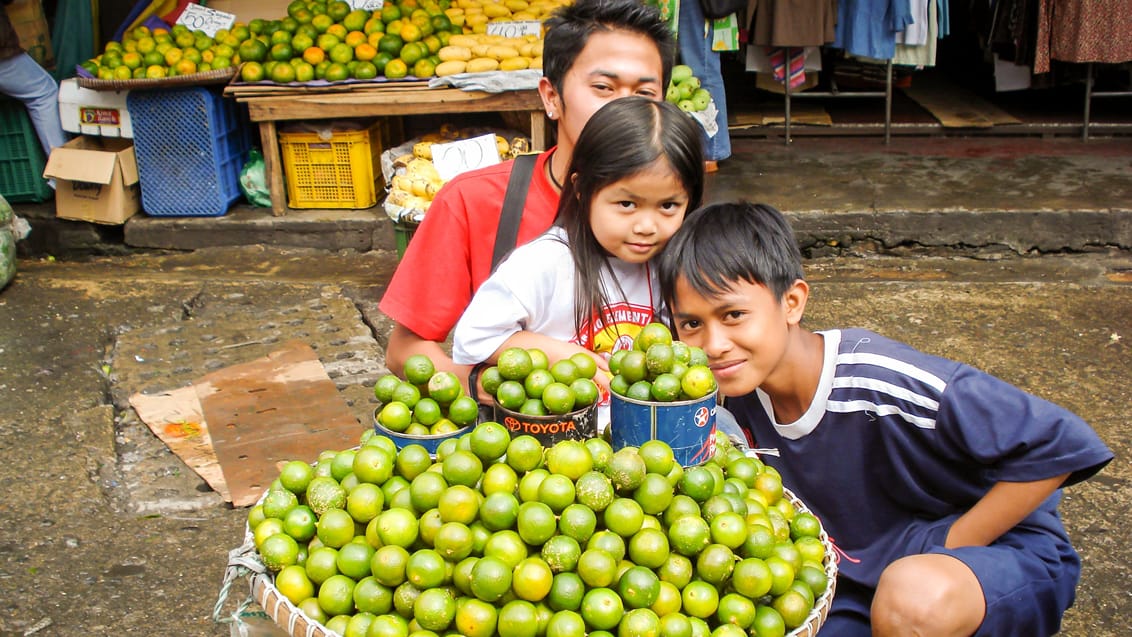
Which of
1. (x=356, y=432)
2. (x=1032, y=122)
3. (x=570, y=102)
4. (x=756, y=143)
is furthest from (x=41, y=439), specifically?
(x=1032, y=122)

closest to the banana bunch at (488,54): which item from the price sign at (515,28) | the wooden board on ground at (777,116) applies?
the price sign at (515,28)

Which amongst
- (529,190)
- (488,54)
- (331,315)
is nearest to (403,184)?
(331,315)

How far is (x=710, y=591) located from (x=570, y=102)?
1.46 meters

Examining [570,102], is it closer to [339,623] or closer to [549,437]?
[549,437]

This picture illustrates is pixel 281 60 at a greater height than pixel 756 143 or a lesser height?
greater

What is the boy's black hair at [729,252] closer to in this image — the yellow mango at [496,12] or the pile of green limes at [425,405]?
the pile of green limes at [425,405]

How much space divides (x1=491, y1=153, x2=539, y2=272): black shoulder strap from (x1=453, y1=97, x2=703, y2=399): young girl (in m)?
0.22

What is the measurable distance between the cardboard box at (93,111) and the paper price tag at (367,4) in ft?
4.83

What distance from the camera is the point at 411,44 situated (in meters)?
5.93

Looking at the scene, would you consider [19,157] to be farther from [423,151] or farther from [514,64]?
[514,64]

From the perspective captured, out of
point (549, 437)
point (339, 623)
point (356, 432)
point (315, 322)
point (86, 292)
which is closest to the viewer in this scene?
point (339, 623)

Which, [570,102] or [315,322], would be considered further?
[315,322]

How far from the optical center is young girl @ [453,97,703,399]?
2332 mm

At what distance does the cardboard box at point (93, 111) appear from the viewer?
6137 mm
